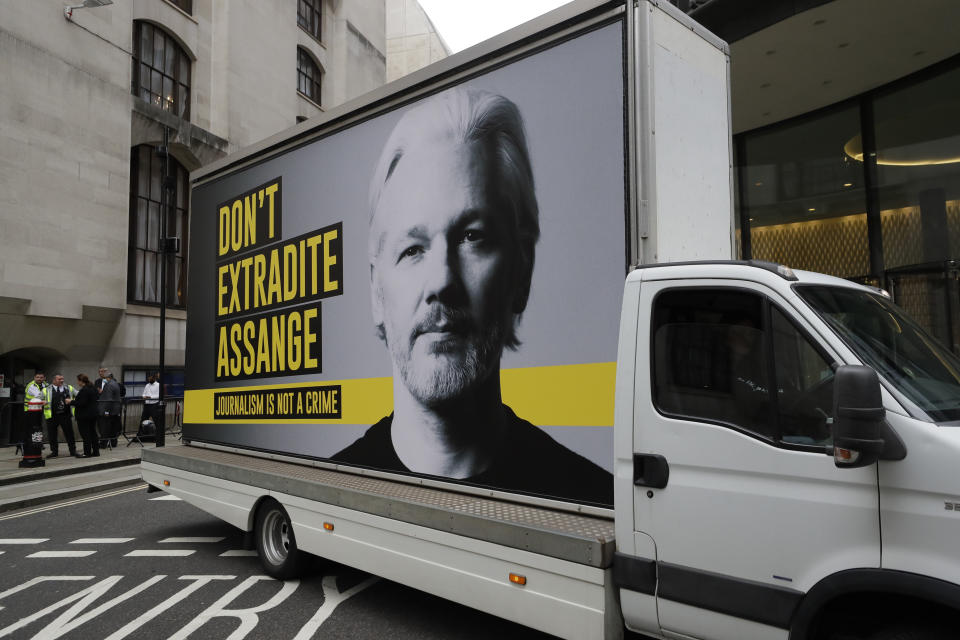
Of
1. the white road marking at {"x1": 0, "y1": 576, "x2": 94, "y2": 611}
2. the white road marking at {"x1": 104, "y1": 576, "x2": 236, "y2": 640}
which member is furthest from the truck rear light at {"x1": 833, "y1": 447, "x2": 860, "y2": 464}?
the white road marking at {"x1": 0, "y1": 576, "x2": 94, "y2": 611}

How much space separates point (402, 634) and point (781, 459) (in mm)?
2968

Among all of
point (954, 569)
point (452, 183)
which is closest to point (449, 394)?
point (452, 183)

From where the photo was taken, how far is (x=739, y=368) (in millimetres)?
3068

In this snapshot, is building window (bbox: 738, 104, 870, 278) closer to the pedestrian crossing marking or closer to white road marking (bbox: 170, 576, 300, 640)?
white road marking (bbox: 170, 576, 300, 640)

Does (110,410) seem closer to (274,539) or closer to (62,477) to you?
(62,477)

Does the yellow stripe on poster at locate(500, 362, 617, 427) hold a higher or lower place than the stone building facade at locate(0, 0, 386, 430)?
lower

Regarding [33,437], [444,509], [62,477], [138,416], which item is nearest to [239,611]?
[444,509]

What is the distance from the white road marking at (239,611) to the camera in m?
4.66

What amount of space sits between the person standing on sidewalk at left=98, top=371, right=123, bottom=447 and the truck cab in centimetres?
1568

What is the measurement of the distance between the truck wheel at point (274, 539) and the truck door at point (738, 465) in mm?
3580

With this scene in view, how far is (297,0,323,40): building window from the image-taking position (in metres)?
30.9

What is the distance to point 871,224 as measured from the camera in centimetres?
1120

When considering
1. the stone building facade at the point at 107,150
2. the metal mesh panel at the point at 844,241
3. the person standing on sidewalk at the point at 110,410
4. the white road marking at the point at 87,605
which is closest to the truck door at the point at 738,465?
the white road marking at the point at 87,605

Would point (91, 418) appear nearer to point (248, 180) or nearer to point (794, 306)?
point (248, 180)
